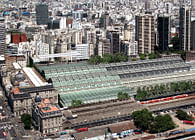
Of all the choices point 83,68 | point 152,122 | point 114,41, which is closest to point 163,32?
point 114,41

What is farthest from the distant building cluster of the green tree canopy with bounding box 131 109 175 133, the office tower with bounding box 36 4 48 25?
the office tower with bounding box 36 4 48 25

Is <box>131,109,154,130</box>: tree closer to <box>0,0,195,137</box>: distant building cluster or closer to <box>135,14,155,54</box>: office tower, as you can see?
<box>0,0,195,137</box>: distant building cluster

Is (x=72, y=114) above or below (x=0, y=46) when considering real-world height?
below

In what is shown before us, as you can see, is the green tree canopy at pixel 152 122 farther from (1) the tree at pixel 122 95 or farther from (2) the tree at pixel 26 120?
(2) the tree at pixel 26 120

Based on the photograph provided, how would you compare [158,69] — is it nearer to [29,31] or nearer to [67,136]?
[67,136]

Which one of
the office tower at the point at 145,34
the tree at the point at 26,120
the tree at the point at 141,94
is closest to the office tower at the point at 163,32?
the office tower at the point at 145,34

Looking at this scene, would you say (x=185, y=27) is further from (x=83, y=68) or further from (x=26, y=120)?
(x=26, y=120)

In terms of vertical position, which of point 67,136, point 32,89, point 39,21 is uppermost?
point 39,21

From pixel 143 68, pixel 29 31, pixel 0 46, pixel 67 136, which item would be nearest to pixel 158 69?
pixel 143 68
